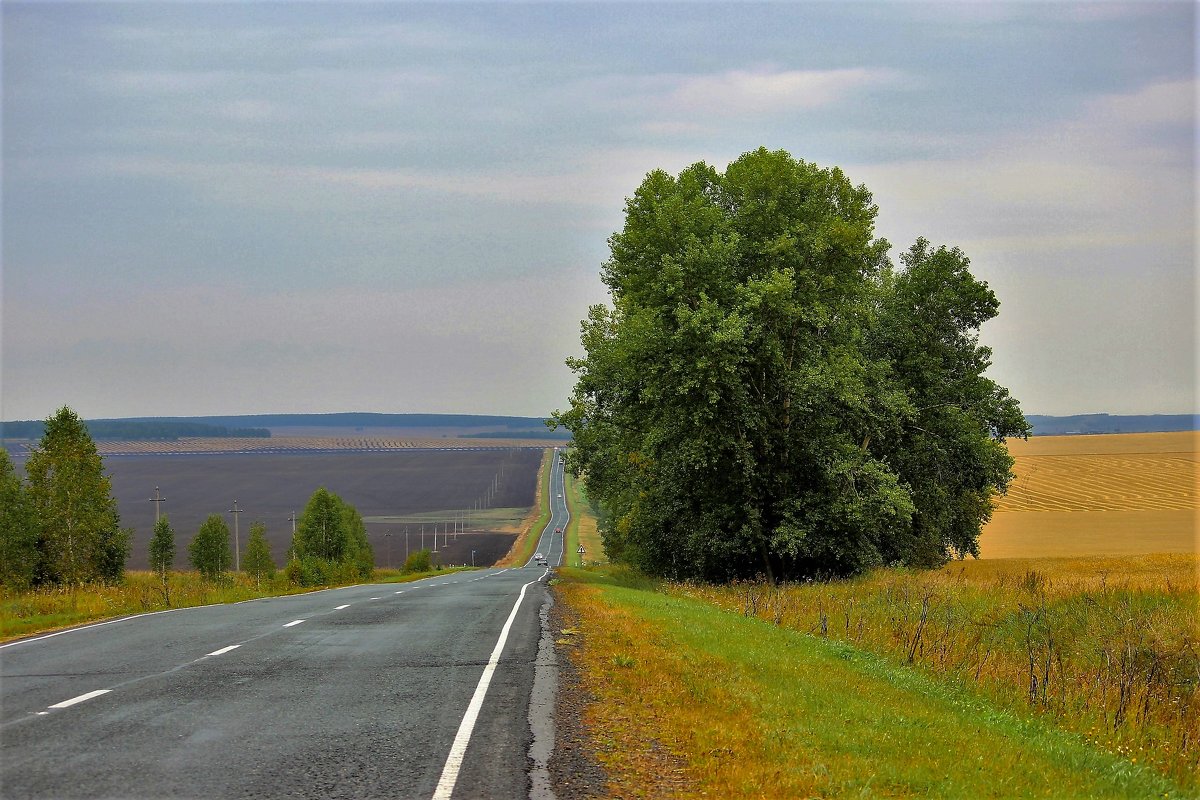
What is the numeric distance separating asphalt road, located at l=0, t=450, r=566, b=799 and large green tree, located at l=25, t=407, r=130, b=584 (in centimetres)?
4754

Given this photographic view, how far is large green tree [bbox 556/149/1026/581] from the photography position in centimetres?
3266

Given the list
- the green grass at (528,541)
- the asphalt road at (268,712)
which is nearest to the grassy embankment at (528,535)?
the green grass at (528,541)

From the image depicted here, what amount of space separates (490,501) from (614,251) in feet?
538

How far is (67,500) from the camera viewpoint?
2379 inches

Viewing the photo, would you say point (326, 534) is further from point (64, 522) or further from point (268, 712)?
point (268, 712)

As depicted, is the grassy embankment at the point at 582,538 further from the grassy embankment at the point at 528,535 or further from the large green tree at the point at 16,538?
the large green tree at the point at 16,538

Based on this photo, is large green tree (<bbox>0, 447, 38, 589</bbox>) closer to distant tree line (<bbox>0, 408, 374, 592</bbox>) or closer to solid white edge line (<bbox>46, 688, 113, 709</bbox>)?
distant tree line (<bbox>0, 408, 374, 592</bbox>)

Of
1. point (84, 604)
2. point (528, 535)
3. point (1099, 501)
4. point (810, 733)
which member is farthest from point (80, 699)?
point (528, 535)

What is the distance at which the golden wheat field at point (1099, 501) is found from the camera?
67.7 m

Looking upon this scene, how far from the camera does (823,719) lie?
1036 cm

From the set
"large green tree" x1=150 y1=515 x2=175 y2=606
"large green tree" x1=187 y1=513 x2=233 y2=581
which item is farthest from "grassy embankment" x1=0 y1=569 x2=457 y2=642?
"large green tree" x1=187 y1=513 x2=233 y2=581

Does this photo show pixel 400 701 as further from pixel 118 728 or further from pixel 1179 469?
pixel 1179 469

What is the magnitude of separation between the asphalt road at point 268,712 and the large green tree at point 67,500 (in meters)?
47.5

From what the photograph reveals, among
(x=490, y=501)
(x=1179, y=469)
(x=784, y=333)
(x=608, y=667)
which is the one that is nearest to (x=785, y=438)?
(x=784, y=333)
